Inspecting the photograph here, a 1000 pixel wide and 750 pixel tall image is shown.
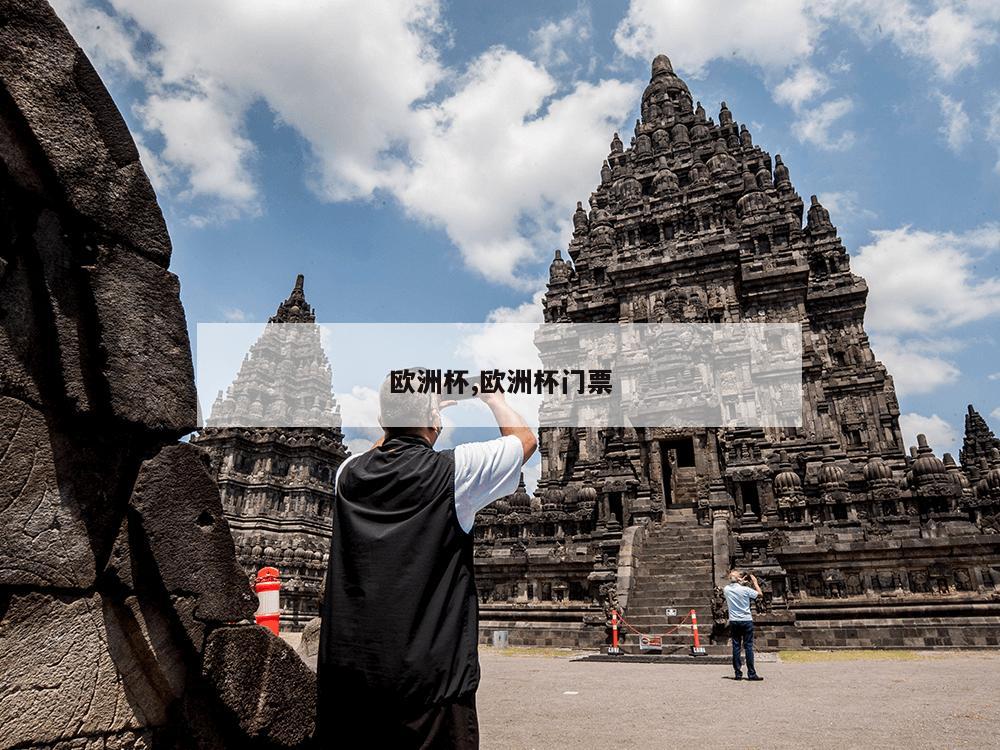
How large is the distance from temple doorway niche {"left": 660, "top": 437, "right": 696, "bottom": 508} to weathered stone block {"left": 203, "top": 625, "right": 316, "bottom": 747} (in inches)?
896

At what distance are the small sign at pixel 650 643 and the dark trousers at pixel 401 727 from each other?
13.4 metres

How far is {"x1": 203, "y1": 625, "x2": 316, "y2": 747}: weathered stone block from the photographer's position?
8.88 ft

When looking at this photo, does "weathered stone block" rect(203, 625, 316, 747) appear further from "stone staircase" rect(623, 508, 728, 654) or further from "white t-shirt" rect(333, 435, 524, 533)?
"stone staircase" rect(623, 508, 728, 654)

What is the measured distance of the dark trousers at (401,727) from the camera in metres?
2.13

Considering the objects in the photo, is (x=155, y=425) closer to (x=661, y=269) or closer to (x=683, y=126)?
(x=661, y=269)

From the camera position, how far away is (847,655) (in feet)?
45.9

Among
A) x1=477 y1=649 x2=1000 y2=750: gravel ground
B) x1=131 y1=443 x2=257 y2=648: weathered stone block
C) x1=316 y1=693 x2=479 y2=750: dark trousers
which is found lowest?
x1=477 y1=649 x2=1000 y2=750: gravel ground

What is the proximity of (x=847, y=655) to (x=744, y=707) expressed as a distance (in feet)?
28.4

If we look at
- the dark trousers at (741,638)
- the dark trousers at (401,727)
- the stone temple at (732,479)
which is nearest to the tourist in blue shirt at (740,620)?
the dark trousers at (741,638)

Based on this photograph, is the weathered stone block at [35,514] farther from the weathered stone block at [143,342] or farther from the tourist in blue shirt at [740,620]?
the tourist in blue shirt at [740,620]

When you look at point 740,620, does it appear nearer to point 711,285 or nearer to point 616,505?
point 616,505

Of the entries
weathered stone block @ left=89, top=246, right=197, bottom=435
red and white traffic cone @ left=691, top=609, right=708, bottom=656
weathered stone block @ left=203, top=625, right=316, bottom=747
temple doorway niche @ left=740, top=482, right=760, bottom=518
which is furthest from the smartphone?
temple doorway niche @ left=740, top=482, right=760, bottom=518

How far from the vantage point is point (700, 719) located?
258 inches

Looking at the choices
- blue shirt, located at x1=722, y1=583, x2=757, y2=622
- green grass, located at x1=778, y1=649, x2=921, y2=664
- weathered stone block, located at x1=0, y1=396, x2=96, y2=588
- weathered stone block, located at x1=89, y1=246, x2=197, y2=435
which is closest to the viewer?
weathered stone block, located at x1=0, y1=396, x2=96, y2=588
